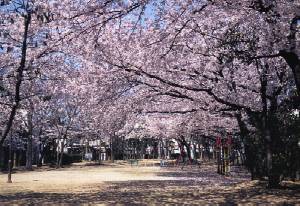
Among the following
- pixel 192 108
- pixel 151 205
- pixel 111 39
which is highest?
pixel 111 39

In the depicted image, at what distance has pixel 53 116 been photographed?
158ft

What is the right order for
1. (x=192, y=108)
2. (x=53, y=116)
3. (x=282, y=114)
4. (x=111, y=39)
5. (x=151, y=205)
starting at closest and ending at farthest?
(x=151, y=205) < (x=111, y=39) < (x=282, y=114) < (x=192, y=108) < (x=53, y=116)

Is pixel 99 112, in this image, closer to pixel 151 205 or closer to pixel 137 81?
pixel 137 81

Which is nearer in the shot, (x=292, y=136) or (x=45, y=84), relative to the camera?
(x=292, y=136)

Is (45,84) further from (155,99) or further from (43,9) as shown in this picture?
(43,9)

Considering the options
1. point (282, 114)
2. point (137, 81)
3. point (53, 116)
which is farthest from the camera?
point (53, 116)

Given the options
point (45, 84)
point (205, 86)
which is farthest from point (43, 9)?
point (45, 84)

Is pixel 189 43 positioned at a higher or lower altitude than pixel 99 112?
higher

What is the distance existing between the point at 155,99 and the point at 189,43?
4431 mm

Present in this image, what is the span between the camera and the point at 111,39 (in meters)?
15.3

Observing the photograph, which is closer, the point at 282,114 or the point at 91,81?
the point at 91,81

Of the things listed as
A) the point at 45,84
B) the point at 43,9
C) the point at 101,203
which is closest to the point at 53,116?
the point at 45,84

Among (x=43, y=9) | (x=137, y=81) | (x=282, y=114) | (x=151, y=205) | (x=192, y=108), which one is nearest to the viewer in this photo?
(x=43, y=9)

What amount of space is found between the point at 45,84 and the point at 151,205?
30.1 feet
